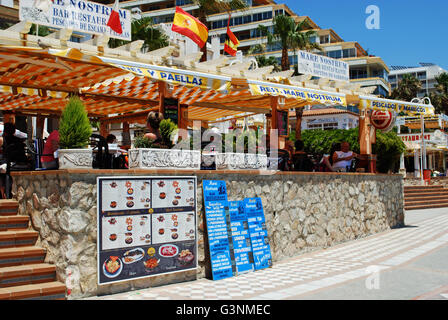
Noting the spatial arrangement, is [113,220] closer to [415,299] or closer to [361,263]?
[415,299]

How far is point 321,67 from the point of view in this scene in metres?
12.1

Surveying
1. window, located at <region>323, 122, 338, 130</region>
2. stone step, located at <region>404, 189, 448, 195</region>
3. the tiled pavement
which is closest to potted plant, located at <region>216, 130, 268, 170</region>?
the tiled pavement

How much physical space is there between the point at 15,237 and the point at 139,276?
1797mm

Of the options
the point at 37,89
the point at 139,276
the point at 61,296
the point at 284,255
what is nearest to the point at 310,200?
the point at 284,255

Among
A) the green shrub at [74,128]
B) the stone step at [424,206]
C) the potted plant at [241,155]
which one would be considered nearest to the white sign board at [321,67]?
the potted plant at [241,155]

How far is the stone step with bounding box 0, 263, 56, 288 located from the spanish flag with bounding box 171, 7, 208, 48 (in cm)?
567

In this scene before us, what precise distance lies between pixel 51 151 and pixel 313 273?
480 centimetres

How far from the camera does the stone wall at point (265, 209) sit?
565cm

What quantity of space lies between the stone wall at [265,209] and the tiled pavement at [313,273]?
0.27 meters

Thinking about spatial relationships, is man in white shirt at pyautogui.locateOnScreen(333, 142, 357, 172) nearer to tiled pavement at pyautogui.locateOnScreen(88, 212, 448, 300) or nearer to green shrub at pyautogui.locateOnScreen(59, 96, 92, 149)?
tiled pavement at pyautogui.locateOnScreen(88, 212, 448, 300)

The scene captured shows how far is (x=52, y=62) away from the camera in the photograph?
7.82 meters

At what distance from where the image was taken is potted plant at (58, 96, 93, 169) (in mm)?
5770

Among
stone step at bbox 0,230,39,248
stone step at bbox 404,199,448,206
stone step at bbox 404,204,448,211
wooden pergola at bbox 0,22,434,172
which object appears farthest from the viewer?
stone step at bbox 404,199,448,206

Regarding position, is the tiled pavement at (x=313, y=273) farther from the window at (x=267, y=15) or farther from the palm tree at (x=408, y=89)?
the palm tree at (x=408, y=89)
